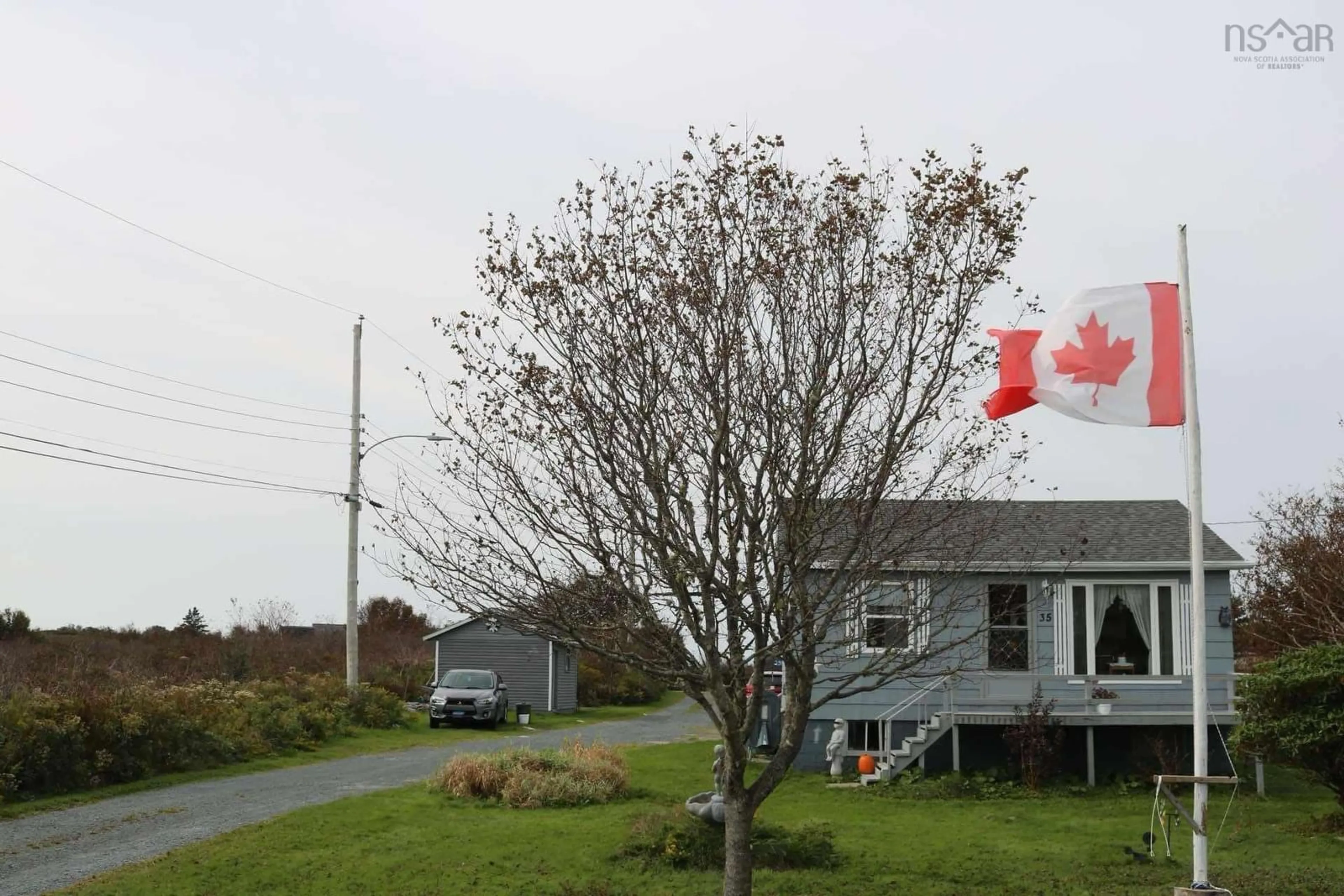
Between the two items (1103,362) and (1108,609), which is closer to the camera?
(1103,362)

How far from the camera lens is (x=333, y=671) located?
38.5 m

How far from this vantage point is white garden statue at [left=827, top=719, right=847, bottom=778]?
20359 mm

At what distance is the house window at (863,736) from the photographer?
2170cm

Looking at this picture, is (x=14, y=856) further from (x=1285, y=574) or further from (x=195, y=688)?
(x=1285, y=574)

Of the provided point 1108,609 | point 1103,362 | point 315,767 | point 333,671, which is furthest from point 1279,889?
point 333,671

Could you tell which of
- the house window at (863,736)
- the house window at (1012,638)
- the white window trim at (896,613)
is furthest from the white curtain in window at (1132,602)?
the white window trim at (896,613)

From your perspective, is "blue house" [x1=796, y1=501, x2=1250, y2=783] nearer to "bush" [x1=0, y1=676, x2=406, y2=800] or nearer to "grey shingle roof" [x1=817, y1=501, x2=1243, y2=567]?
"grey shingle roof" [x1=817, y1=501, x2=1243, y2=567]

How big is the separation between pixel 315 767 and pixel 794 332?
→ 55.0 feet

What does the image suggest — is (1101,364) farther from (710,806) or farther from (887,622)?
(710,806)

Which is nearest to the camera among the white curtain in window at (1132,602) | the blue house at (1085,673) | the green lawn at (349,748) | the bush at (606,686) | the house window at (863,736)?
the green lawn at (349,748)

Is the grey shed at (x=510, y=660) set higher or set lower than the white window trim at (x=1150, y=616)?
A: lower

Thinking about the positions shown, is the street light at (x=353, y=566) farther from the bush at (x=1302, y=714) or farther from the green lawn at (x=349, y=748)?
the bush at (x=1302, y=714)

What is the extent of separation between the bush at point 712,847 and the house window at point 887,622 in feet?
9.52

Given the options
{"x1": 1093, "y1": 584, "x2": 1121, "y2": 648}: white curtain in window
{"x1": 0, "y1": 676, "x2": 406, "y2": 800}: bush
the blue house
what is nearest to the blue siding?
the blue house
